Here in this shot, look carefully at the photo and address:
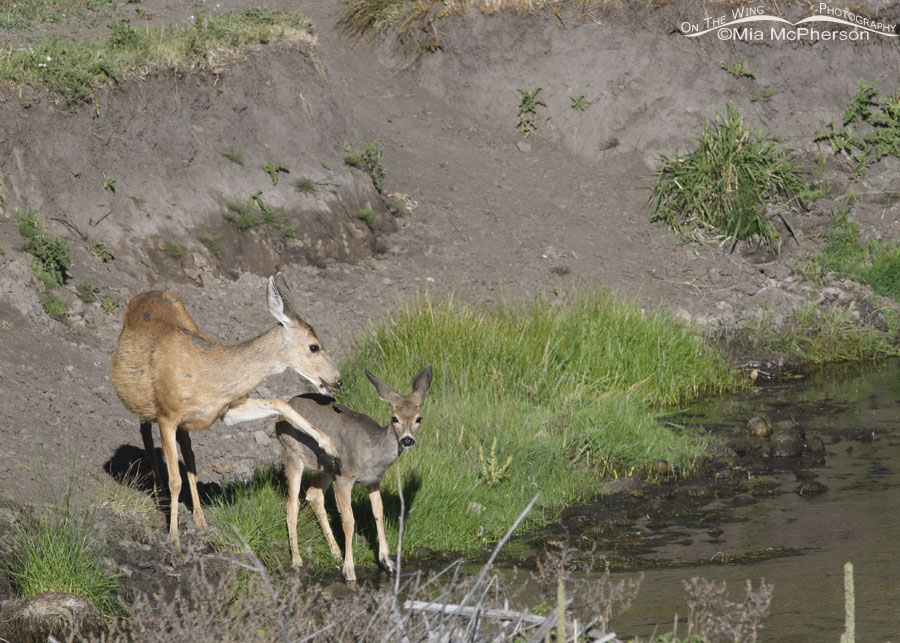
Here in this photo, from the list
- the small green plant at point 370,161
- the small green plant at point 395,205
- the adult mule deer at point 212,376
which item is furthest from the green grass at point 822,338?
the adult mule deer at point 212,376

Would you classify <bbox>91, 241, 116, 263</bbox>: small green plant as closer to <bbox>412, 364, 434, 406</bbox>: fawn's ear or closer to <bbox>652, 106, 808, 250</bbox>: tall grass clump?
<bbox>412, 364, 434, 406</bbox>: fawn's ear

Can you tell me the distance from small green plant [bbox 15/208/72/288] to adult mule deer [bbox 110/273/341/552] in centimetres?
449

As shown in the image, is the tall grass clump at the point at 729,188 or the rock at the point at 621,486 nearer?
the rock at the point at 621,486

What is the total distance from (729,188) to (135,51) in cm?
893

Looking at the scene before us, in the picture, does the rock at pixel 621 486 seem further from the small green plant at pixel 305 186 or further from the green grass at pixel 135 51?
the green grass at pixel 135 51

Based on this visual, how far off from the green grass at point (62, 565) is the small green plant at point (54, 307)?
5101 millimetres

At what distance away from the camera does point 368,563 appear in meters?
8.12

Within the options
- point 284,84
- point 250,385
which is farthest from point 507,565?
point 284,84

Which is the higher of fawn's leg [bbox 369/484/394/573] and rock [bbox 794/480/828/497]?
fawn's leg [bbox 369/484/394/573]

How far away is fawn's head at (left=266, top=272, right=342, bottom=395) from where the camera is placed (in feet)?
24.7

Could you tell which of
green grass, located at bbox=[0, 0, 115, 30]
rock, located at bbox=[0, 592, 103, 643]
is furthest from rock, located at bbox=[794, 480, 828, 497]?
green grass, located at bbox=[0, 0, 115, 30]

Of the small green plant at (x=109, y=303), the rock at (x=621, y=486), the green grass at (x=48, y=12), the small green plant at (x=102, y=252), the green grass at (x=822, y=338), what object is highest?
the green grass at (x=48, y=12)

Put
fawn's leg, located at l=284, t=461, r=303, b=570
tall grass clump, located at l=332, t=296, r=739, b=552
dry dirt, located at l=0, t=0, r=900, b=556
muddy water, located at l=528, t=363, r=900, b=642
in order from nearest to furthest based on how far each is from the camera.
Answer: muddy water, located at l=528, t=363, r=900, b=642 → fawn's leg, located at l=284, t=461, r=303, b=570 → tall grass clump, located at l=332, t=296, r=739, b=552 → dry dirt, located at l=0, t=0, r=900, b=556

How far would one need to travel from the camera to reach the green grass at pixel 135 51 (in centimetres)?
1388
